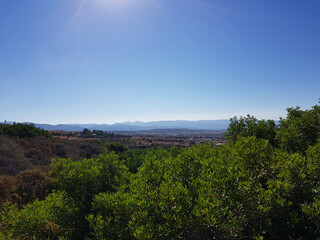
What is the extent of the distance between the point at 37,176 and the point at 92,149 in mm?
18468

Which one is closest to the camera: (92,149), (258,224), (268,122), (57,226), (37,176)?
(258,224)

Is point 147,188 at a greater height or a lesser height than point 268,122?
lesser

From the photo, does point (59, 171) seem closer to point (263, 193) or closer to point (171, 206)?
point (171, 206)

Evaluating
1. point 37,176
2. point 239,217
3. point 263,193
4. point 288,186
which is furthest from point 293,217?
point 37,176

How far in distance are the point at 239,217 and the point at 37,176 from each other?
1459cm

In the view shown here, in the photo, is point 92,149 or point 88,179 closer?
point 88,179

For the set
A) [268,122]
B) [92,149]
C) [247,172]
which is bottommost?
[92,149]

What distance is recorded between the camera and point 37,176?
547 inches

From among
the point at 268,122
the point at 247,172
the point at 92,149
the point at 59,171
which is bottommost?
the point at 92,149

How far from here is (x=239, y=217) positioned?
427 cm

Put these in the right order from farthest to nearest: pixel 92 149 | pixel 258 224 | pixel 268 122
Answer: pixel 92 149 < pixel 268 122 < pixel 258 224

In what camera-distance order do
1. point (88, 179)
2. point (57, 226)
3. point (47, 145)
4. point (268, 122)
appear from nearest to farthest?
1. point (57, 226)
2. point (88, 179)
3. point (268, 122)
4. point (47, 145)

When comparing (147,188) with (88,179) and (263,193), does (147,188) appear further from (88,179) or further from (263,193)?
(88,179)

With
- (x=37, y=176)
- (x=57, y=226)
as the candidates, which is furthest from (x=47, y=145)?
(x=57, y=226)
